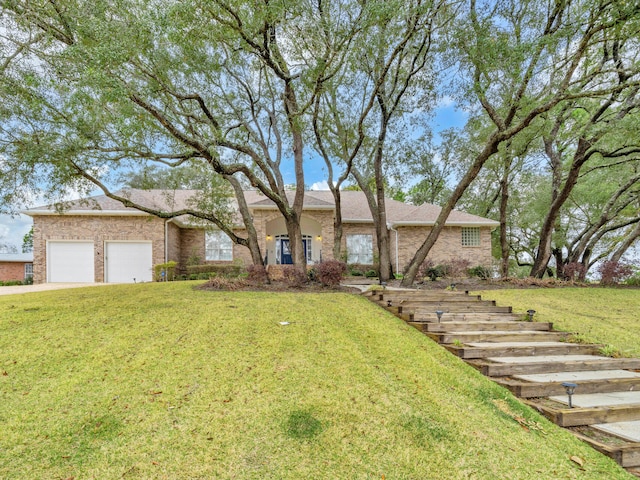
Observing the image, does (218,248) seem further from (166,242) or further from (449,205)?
(449,205)

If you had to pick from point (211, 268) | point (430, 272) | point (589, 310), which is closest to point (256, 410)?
point (589, 310)

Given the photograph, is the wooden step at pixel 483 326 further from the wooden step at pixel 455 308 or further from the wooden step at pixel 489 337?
the wooden step at pixel 455 308

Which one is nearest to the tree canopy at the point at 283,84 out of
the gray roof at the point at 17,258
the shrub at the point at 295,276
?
the shrub at the point at 295,276

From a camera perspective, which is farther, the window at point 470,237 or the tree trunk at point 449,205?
the window at point 470,237

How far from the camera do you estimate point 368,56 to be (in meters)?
9.88

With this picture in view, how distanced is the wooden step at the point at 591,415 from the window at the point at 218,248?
1536cm

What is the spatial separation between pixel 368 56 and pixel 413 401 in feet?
32.6

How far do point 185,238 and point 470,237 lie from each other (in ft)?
51.2

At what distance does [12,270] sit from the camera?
67.9 ft

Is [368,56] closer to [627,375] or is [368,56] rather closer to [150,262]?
[627,375]

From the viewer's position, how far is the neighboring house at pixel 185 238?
582 inches

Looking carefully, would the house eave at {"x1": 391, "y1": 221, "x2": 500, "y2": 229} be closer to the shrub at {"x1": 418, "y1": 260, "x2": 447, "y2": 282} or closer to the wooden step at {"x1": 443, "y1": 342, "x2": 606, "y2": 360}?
the shrub at {"x1": 418, "y1": 260, "x2": 447, "y2": 282}

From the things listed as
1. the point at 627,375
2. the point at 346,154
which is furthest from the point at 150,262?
the point at 627,375

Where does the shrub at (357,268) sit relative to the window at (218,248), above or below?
below
